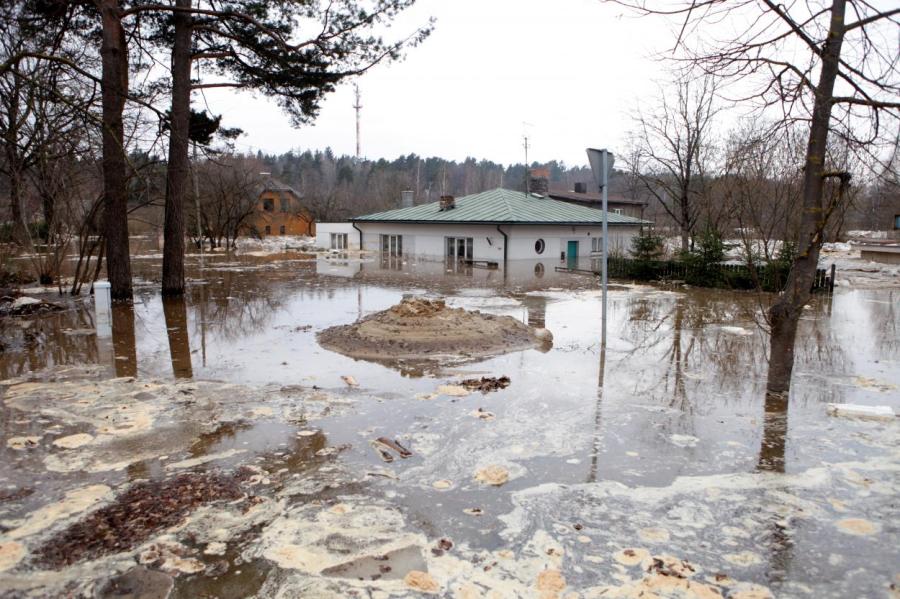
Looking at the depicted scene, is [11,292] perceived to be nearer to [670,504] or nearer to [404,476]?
[404,476]

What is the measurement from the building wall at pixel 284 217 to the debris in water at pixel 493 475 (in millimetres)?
60947

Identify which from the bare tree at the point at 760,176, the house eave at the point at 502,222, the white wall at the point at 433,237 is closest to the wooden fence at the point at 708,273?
the bare tree at the point at 760,176

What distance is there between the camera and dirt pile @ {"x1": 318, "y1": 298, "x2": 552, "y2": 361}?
10375mm

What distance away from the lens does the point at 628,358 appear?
10.1 m

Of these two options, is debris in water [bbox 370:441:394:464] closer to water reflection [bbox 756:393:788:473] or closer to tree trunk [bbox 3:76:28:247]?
water reflection [bbox 756:393:788:473]

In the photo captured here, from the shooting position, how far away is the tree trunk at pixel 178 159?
1627cm

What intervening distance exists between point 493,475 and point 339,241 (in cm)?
4099

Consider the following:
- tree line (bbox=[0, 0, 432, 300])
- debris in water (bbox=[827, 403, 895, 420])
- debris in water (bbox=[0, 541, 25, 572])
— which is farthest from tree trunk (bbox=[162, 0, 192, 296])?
debris in water (bbox=[827, 403, 895, 420])

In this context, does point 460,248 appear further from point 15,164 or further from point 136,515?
point 136,515

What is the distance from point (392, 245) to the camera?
39.8 m

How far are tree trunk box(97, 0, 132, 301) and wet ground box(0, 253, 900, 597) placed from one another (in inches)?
209

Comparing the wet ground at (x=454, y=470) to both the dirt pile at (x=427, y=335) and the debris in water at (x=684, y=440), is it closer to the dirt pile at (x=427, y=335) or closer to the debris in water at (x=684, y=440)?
the debris in water at (x=684, y=440)

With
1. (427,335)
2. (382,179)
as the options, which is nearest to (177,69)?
(427,335)

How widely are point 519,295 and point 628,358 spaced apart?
8772 mm
